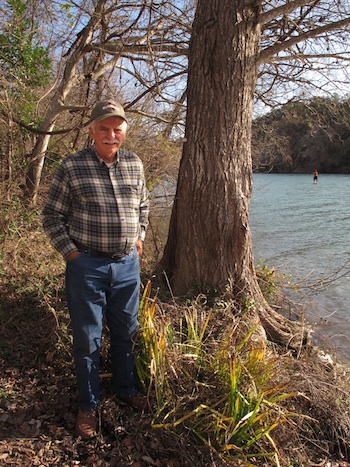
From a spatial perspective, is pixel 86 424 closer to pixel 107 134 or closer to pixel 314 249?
pixel 107 134

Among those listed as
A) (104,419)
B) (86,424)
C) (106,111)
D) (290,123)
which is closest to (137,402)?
(104,419)

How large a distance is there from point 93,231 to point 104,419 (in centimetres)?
132

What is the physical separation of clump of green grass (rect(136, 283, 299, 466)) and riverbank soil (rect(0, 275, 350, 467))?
0.09 meters

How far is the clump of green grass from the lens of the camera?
7.88 feet

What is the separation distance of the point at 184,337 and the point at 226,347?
2.08ft

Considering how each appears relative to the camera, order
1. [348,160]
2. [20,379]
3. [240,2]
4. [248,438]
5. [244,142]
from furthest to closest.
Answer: [348,160] → [244,142] → [240,2] → [20,379] → [248,438]

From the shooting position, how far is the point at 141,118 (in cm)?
779

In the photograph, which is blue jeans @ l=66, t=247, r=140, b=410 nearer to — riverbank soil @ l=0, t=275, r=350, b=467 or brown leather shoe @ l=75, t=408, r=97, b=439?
brown leather shoe @ l=75, t=408, r=97, b=439

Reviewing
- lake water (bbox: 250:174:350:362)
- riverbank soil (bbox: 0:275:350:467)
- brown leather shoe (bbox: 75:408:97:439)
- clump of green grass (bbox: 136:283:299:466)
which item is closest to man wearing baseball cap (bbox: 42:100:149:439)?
brown leather shoe (bbox: 75:408:97:439)

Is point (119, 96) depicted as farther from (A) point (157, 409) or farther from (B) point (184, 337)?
(A) point (157, 409)

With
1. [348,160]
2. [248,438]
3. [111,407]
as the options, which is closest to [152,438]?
[111,407]

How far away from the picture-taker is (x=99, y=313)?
2566 mm

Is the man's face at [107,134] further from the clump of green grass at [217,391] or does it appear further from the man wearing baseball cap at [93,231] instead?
the clump of green grass at [217,391]

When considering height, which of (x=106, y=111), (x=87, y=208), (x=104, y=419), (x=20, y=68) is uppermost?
(x=20, y=68)
